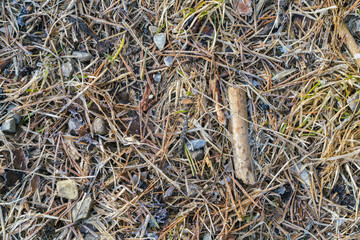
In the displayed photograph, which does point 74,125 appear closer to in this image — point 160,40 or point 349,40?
point 160,40

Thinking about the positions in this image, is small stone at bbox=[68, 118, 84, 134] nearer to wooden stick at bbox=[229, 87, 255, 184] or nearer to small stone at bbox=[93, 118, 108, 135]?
small stone at bbox=[93, 118, 108, 135]

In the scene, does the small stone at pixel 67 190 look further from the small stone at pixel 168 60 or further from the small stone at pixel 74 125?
the small stone at pixel 168 60

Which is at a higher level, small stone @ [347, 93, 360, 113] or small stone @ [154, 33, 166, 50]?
small stone @ [154, 33, 166, 50]

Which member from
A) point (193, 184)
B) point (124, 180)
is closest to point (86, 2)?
point (124, 180)

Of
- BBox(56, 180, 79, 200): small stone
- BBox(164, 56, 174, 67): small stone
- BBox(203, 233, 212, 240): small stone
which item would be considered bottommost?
BBox(203, 233, 212, 240): small stone

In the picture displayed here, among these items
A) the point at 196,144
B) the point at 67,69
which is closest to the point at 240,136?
the point at 196,144

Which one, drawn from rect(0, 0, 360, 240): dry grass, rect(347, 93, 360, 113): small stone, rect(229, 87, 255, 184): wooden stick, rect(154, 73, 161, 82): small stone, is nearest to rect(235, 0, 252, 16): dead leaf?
rect(0, 0, 360, 240): dry grass

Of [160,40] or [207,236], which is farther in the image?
[160,40]
